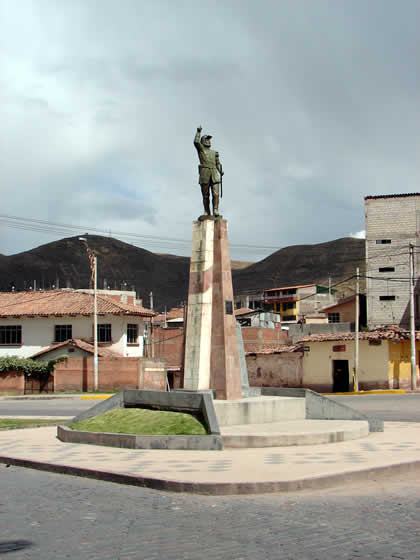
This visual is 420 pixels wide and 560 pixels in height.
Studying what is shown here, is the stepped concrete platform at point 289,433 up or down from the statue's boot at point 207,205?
down

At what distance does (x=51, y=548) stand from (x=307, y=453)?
5874 mm

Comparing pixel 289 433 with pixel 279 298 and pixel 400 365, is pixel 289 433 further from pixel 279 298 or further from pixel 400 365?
pixel 279 298

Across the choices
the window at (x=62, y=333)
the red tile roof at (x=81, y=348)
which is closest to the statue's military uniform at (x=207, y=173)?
the red tile roof at (x=81, y=348)

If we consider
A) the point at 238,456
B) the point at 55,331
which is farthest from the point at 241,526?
the point at 55,331

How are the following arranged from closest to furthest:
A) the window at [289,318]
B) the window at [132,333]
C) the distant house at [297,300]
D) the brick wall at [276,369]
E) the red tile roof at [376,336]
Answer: the red tile roof at [376,336] → the brick wall at [276,369] → the window at [132,333] → the distant house at [297,300] → the window at [289,318]

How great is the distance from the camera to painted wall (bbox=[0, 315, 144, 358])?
1722 inches

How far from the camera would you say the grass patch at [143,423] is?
12.1 m

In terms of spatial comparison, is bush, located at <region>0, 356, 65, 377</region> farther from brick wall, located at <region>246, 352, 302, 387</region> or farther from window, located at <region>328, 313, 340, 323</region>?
window, located at <region>328, 313, 340, 323</region>

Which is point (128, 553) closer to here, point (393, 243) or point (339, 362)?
point (339, 362)

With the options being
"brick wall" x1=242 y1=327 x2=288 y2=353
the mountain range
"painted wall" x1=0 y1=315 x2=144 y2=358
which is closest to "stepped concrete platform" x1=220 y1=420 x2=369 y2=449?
"painted wall" x1=0 y1=315 x2=144 y2=358

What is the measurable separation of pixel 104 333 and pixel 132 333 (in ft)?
6.59

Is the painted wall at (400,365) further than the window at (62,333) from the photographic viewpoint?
No

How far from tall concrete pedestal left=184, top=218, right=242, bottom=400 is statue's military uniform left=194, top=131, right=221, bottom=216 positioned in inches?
33.1

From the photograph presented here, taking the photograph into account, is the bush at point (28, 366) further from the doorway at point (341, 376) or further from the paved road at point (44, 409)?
the doorway at point (341, 376)
